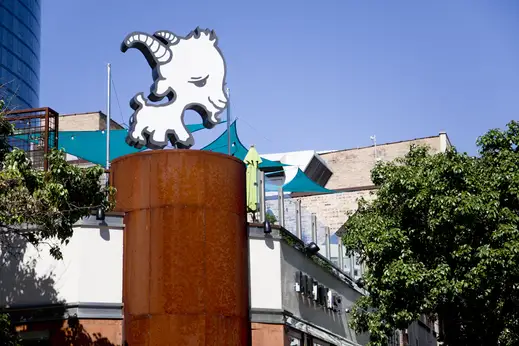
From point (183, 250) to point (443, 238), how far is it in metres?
7.93

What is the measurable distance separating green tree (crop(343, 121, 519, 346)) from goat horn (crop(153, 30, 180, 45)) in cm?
732

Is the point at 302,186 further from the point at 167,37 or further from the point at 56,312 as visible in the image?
the point at 56,312

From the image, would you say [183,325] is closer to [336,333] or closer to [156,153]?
[156,153]

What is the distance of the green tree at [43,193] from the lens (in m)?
19.5

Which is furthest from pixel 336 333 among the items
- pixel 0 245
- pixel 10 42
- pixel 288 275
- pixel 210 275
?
pixel 10 42

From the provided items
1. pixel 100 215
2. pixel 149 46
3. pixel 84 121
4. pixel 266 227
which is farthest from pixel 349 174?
pixel 100 215

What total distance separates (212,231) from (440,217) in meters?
6.67

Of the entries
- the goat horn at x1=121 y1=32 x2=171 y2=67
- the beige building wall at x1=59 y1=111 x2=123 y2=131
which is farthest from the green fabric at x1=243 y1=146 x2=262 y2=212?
the beige building wall at x1=59 y1=111 x2=123 y2=131

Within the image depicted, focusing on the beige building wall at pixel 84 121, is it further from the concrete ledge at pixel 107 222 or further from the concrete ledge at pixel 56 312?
the concrete ledge at pixel 56 312

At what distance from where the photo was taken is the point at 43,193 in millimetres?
19734

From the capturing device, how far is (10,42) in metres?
107

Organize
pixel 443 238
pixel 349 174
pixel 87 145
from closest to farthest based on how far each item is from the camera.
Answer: pixel 443 238
pixel 87 145
pixel 349 174

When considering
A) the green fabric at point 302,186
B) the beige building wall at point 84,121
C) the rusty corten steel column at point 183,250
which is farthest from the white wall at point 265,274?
the beige building wall at point 84,121

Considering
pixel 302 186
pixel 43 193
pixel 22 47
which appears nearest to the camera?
pixel 43 193
